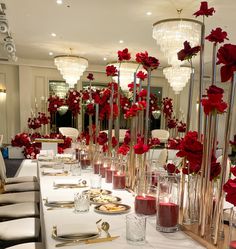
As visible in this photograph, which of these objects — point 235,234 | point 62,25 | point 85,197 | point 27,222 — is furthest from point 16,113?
point 235,234

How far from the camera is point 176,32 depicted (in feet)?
12.4

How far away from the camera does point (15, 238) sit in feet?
5.72

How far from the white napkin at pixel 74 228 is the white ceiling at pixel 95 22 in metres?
3.64

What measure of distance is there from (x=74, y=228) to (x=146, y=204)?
0.39 m

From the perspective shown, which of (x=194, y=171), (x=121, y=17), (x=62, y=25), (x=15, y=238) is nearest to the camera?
(x=194, y=171)

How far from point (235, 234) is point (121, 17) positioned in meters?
4.41

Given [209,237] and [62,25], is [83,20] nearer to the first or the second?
[62,25]

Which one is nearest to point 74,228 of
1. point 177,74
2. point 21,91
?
point 177,74

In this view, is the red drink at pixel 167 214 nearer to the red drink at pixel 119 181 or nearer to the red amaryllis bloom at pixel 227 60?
the red amaryllis bloom at pixel 227 60

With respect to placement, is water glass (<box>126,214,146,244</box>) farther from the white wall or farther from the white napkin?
the white wall

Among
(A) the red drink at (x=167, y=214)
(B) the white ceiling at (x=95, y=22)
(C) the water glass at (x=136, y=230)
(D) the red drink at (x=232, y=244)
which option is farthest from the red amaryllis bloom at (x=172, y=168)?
(B) the white ceiling at (x=95, y=22)

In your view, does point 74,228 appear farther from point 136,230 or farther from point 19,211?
point 19,211

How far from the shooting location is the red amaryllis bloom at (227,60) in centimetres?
92

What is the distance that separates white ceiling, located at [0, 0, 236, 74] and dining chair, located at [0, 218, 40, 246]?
332cm
